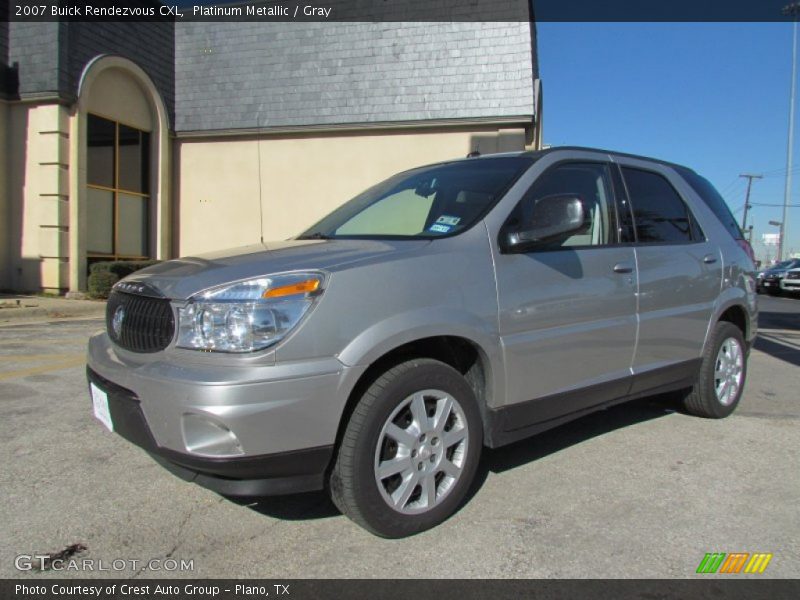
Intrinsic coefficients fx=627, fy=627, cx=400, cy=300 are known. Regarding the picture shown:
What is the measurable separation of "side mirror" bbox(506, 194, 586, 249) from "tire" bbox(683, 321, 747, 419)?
6.74 ft

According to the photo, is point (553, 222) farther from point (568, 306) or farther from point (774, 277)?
point (774, 277)

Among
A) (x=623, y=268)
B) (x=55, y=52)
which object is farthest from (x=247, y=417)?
(x=55, y=52)

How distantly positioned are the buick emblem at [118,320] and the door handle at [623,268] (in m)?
2.71

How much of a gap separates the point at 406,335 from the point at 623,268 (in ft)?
5.60

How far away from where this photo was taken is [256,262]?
2.78 m

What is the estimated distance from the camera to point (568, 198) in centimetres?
320

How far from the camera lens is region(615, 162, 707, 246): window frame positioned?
13.3 ft

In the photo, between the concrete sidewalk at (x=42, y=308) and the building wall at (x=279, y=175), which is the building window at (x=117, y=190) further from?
the concrete sidewalk at (x=42, y=308)

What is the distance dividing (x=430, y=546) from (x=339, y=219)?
81.0 inches
